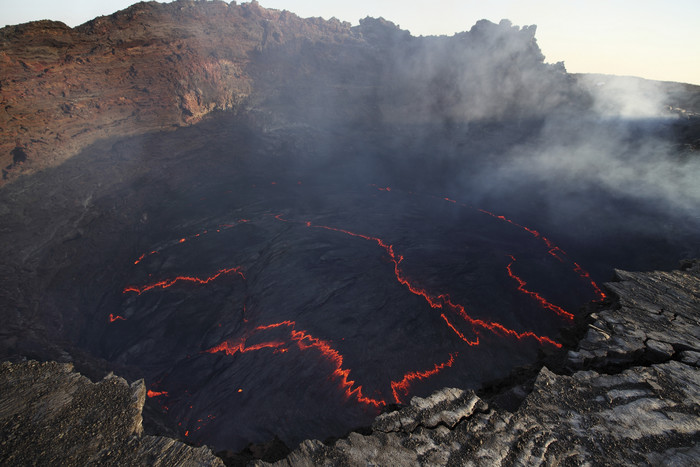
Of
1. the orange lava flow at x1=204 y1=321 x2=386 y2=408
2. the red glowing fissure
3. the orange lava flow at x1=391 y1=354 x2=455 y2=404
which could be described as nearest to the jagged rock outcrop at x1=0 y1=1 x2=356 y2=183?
the red glowing fissure

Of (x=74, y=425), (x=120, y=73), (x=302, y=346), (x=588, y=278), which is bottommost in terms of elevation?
(x=302, y=346)

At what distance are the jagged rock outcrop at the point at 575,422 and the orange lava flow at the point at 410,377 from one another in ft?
11.1

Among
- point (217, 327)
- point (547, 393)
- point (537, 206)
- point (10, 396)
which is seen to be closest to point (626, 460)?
point (547, 393)

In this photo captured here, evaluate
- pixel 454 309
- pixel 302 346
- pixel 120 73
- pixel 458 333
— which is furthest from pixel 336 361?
pixel 120 73

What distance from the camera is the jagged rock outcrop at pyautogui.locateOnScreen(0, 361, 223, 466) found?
3.10m

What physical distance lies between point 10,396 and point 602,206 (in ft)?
59.6

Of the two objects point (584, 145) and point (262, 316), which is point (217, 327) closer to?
point (262, 316)

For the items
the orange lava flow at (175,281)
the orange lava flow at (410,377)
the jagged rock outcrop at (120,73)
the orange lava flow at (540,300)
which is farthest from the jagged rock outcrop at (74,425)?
the jagged rock outcrop at (120,73)

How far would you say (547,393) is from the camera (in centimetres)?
392

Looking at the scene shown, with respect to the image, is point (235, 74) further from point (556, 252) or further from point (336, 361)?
point (556, 252)

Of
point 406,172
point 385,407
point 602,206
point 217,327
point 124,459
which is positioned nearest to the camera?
point 124,459

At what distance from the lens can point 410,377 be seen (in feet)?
24.4

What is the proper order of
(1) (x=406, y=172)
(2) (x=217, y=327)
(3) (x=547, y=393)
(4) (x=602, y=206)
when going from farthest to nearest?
1. (1) (x=406, y=172)
2. (4) (x=602, y=206)
3. (2) (x=217, y=327)
4. (3) (x=547, y=393)

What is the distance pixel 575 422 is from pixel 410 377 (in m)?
4.26
